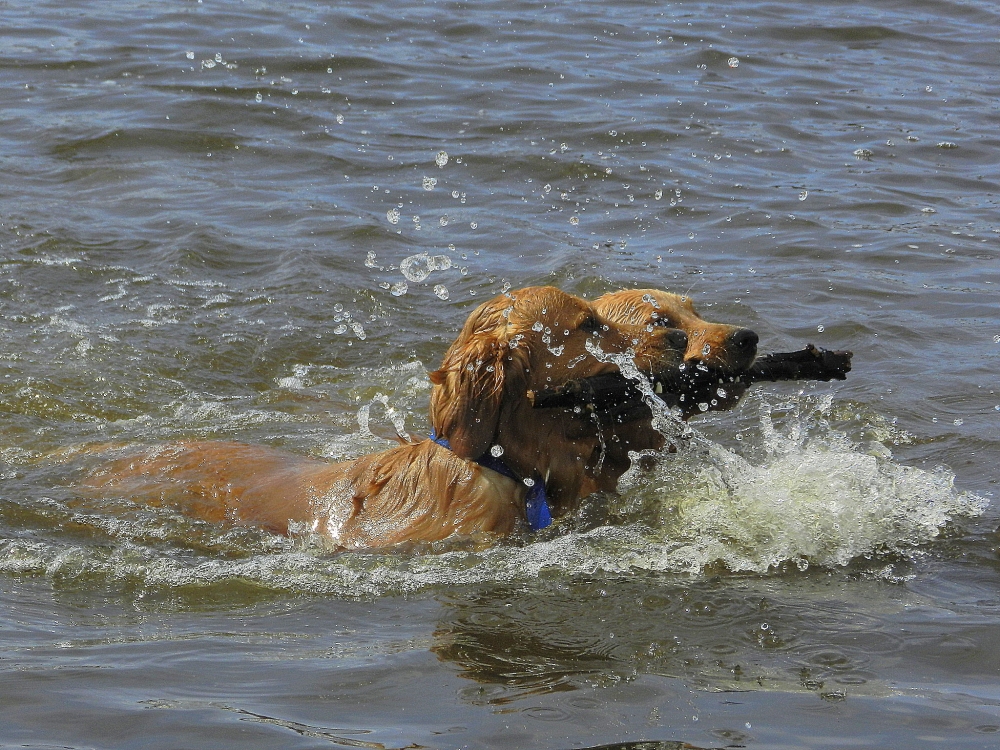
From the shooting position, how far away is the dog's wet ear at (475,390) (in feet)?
19.8

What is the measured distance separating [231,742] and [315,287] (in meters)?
6.84

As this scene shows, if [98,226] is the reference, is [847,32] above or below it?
above

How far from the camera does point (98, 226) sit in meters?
12.0

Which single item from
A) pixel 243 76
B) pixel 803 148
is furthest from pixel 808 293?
pixel 243 76

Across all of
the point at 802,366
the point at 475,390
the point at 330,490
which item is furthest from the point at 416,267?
the point at 802,366

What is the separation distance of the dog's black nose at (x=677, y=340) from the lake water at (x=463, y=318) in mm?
641

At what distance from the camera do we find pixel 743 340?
6234 mm

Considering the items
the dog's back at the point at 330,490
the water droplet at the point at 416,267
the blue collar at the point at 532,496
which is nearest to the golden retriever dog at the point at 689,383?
the blue collar at the point at 532,496

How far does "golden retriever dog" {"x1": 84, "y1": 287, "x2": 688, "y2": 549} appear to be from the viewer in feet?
19.9

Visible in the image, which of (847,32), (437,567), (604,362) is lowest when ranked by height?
(437,567)

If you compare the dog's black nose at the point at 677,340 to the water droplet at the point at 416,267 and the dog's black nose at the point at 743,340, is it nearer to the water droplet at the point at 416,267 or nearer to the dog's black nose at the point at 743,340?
the dog's black nose at the point at 743,340

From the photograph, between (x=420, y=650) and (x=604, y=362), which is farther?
(x=604, y=362)

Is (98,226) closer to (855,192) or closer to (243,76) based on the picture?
(243,76)

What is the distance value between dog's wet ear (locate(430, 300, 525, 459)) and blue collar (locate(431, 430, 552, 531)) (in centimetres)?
8
